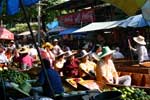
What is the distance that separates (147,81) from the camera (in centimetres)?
1127

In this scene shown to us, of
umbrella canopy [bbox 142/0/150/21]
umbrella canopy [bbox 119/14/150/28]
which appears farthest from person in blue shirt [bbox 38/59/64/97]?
umbrella canopy [bbox 119/14/150/28]

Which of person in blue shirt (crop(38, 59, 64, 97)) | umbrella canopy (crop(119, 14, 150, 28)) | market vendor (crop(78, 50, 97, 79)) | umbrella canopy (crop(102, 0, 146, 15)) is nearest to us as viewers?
umbrella canopy (crop(102, 0, 146, 15))

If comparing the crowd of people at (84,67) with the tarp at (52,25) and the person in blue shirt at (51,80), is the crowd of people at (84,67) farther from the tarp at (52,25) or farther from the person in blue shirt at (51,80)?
the tarp at (52,25)

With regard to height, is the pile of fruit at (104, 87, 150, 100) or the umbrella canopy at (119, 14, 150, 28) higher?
the umbrella canopy at (119, 14, 150, 28)

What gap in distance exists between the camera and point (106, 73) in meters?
11.1

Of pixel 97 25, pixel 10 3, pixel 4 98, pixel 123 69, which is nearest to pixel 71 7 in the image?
pixel 97 25

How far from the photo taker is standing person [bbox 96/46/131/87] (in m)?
11.0

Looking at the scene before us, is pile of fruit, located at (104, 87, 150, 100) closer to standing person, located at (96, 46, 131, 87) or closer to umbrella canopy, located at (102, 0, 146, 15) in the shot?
standing person, located at (96, 46, 131, 87)

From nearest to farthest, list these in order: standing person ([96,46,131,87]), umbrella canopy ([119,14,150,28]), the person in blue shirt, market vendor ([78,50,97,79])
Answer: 1. the person in blue shirt
2. standing person ([96,46,131,87])
3. market vendor ([78,50,97,79])
4. umbrella canopy ([119,14,150,28])

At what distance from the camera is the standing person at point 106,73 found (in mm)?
11031

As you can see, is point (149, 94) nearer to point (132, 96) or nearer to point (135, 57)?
point (132, 96)

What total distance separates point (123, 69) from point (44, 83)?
14.6ft

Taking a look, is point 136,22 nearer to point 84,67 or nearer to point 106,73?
point 84,67

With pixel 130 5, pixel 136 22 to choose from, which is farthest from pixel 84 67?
pixel 136 22
